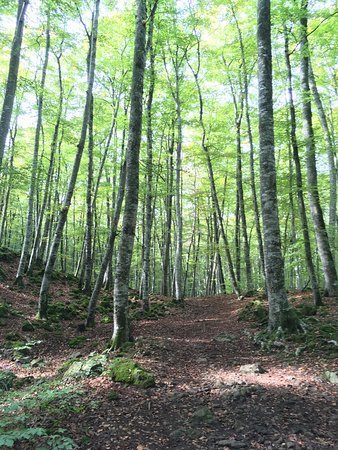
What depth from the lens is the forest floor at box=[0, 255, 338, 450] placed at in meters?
3.23

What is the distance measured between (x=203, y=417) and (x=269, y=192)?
4.77 m

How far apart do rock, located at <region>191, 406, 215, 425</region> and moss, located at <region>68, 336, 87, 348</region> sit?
4828mm

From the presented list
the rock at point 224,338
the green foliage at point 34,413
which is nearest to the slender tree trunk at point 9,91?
the green foliage at point 34,413

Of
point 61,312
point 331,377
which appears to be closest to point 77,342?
point 61,312

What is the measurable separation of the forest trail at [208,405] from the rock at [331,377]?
10 centimetres

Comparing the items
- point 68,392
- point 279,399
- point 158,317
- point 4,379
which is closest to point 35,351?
point 4,379

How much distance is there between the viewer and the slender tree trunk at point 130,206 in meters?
6.35

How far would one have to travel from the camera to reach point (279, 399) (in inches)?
152

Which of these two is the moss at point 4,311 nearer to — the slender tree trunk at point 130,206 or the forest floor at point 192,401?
the forest floor at point 192,401

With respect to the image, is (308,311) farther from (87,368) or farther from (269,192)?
(87,368)

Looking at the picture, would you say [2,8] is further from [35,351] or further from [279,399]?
[279,399]

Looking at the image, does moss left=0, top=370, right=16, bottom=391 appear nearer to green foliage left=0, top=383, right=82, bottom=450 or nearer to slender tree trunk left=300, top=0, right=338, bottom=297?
green foliage left=0, top=383, right=82, bottom=450

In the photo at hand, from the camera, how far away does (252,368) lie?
494cm

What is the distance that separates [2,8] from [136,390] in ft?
40.5
